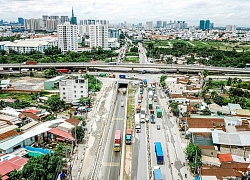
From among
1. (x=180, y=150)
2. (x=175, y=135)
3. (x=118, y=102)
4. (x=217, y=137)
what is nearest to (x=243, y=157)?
(x=217, y=137)

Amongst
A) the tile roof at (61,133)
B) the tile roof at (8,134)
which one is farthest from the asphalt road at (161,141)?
the tile roof at (8,134)

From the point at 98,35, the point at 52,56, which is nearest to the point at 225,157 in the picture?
the point at 52,56

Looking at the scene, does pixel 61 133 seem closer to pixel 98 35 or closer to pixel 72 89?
pixel 72 89

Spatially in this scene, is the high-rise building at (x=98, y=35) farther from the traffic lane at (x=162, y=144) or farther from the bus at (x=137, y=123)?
the traffic lane at (x=162, y=144)

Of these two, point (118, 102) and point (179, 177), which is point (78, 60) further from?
point (179, 177)

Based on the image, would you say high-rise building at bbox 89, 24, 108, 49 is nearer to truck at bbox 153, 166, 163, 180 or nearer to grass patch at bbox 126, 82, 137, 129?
grass patch at bbox 126, 82, 137, 129

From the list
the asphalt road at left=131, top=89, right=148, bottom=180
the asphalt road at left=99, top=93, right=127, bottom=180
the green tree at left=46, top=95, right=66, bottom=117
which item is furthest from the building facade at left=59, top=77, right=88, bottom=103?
the asphalt road at left=131, top=89, right=148, bottom=180
